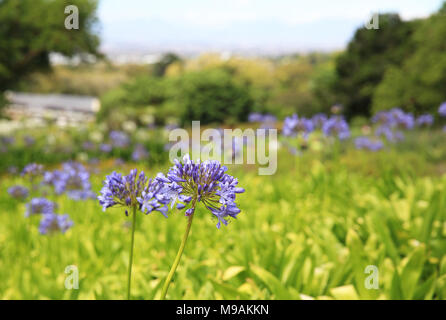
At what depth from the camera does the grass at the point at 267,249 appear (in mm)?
2348

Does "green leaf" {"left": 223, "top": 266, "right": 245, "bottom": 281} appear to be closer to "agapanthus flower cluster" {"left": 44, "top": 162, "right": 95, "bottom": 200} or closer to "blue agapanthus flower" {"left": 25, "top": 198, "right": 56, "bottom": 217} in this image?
"agapanthus flower cluster" {"left": 44, "top": 162, "right": 95, "bottom": 200}

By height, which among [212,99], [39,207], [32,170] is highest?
[212,99]

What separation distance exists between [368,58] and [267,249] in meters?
21.1

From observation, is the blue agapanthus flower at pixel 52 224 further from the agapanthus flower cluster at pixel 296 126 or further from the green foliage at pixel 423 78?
the green foliage at pixel 423 78

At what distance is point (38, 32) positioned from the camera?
1382cm

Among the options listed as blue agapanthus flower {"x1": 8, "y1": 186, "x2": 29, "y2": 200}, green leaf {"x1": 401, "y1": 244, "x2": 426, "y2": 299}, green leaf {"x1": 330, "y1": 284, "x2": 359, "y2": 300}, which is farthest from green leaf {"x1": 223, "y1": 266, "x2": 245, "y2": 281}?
blue agapanthus flower {"x1": 8, "y1": 186, "x2": 29, "y2": 200}

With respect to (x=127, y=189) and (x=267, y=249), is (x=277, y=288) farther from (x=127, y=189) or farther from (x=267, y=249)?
(x=127, y=189)

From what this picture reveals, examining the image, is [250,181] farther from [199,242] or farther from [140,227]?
[199,242]

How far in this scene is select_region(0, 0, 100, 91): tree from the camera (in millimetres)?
13297

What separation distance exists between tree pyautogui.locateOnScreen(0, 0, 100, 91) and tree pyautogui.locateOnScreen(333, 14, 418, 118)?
13.1m

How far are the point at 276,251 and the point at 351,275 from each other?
20.2 inches

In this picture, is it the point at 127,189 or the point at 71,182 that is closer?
the point at 127,189

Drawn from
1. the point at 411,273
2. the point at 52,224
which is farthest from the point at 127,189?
the point at 52,224
